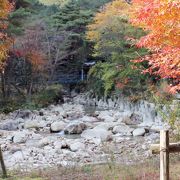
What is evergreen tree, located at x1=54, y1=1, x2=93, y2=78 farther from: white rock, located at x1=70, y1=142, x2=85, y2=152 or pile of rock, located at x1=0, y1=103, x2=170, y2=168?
white rock, located at x1=70, y1=142, x2=85, y2=152

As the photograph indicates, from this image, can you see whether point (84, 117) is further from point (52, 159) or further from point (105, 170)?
point (105, 170)

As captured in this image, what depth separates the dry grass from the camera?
6.14 meters

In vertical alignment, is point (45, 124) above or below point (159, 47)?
below

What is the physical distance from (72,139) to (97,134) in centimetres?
102

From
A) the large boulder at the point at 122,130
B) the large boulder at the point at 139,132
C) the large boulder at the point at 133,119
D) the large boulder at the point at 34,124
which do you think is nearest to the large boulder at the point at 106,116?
the large boulder at the point at 133,119

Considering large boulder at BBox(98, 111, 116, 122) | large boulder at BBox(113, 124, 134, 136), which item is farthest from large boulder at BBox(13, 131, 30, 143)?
large boulder at BBox(98, 111, 116, 122)

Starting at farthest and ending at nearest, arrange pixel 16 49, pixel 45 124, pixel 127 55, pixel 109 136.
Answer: pixel 16 49 → pixel 127 55 → pixel 45 124 → pixel 109 136

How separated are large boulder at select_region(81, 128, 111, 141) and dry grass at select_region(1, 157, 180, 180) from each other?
4996mm

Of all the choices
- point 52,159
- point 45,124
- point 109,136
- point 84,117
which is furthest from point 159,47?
point 84,117

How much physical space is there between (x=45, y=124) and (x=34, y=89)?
729 cm

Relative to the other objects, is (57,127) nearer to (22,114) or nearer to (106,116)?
(106,116)

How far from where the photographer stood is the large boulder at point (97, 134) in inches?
489

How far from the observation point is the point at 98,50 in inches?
873

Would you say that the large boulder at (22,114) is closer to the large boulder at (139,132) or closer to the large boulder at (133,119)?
the large boulder at (133,119)
